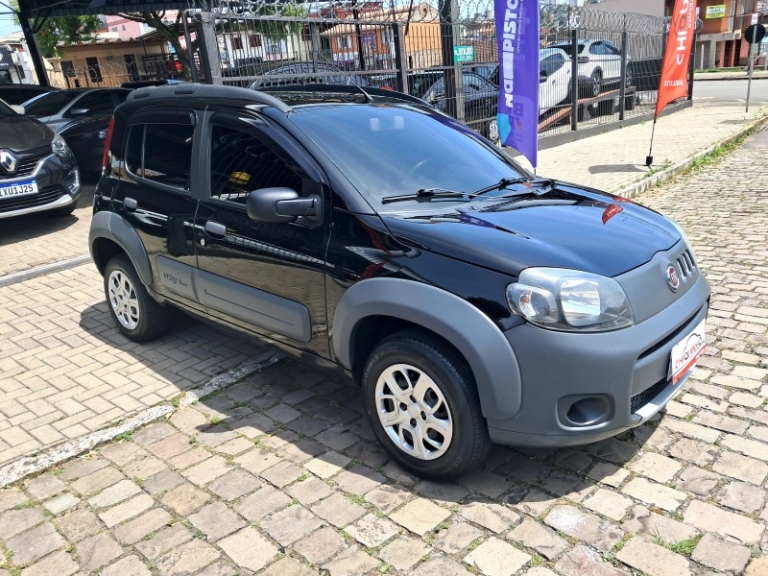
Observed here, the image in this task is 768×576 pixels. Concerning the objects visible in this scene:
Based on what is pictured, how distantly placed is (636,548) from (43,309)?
5.27m

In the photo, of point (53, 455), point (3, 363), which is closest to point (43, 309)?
point (3, 363)

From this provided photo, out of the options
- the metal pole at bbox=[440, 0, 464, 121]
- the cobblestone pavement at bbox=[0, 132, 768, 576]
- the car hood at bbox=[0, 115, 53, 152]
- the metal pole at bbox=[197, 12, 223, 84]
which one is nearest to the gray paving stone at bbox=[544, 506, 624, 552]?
the cobblestone pavement at bbox=[0, 132, 768, 576]

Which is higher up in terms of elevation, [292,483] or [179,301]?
[179,301]

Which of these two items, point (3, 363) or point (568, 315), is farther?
point (3, 363)

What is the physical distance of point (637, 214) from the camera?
139 inches

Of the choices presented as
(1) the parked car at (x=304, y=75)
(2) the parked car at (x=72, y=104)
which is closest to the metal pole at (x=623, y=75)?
(1) the parked car at (x=304, y=75)

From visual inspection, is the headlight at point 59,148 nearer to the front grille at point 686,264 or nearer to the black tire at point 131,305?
the black tire at point 131,305

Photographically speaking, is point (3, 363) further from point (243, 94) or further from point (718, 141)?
point (718, 141)

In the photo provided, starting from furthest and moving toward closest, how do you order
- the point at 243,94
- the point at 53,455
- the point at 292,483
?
the point at 243,94 < the point at 53,455 < the point at 292,483

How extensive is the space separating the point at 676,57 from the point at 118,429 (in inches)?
424

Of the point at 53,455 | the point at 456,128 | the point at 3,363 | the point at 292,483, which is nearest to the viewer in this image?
the point at 292,483

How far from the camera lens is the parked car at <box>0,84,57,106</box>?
12.0 m

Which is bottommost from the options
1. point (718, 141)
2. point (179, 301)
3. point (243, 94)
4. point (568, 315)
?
point (718, 141)

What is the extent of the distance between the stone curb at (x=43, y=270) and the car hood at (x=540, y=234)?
5087mm
